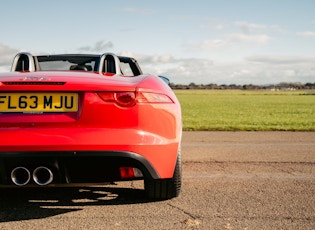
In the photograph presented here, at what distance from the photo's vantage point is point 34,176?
3295 millimetres

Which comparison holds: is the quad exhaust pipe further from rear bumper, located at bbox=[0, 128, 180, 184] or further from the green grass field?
the green grass field

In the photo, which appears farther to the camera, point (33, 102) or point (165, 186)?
point (165, 186)

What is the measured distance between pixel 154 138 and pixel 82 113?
54cm

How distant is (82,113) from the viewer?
3.32 metres

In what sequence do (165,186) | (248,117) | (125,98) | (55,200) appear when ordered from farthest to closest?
(248,117) → (55,200) → (165,186) → (125,98)

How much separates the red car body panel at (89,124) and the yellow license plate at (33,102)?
→ 29 millimetres

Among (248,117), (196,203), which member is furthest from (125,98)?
(248,117)

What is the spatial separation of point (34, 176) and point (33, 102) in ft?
1.67

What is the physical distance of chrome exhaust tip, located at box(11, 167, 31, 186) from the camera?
10.8 ft

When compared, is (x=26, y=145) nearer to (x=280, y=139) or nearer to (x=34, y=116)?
(x=34, y=116)

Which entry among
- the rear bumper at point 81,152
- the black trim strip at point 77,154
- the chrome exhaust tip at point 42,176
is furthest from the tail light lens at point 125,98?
the chrome exhaust tip at point 42,176

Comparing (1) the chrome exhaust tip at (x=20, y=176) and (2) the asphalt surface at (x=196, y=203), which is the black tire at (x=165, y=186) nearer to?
(2) the asphalt surface at (x=196, y=203)

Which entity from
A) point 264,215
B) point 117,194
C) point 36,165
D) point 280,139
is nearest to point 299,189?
point 264,215

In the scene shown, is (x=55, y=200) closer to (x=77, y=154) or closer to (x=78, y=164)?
(x=78, y=164)
